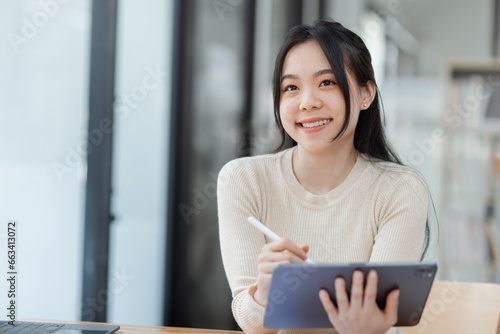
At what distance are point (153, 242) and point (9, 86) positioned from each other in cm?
122

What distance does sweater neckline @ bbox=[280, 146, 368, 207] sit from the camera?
149cm

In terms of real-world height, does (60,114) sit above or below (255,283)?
above

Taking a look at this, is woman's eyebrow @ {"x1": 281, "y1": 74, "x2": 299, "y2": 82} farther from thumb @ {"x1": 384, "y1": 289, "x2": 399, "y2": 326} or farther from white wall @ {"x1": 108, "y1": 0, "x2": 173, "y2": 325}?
white wall @ {"x1": 108, "y1": 0, "x2": 173, "y2": 325}

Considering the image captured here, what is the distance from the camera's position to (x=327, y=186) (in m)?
Result: 1.53

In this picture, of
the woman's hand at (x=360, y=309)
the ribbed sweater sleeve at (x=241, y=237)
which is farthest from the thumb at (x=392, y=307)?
the ribbed sweater sleeve at (x=241, y=237)

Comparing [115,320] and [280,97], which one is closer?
[280,97]

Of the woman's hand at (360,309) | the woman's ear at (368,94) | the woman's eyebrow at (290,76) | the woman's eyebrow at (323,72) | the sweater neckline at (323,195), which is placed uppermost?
the woman's eyebrow at (323,72)

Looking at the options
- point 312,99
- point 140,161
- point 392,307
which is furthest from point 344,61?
point 140,161

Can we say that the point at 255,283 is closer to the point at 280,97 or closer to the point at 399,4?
the point at 280,97

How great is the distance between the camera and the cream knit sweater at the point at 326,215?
4.56ft

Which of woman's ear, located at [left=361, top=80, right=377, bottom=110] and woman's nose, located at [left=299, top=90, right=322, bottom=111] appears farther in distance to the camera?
woman's ear, located at [left=361, top=80, right=377, bottom=110]

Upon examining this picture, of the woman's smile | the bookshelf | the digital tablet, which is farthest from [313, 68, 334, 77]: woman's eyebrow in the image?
the bookshelf

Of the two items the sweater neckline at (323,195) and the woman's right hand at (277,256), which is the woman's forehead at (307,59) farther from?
the woman's right hand at (277,256)

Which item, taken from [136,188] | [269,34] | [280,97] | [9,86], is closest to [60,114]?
[9,86]
